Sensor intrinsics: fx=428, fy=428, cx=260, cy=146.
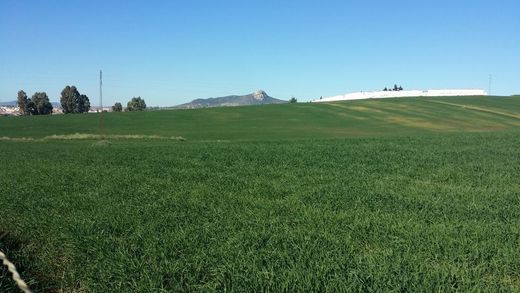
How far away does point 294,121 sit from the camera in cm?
7119

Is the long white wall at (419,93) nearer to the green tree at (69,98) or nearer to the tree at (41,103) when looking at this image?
the green tree at (69,98)

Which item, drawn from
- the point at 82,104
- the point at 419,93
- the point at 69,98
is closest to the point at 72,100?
the point at 69,98

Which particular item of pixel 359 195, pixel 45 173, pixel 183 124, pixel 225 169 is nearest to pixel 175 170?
pixel 225 169

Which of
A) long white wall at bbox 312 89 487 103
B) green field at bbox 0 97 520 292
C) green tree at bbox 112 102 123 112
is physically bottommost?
green field at bbox 0 97 520 292

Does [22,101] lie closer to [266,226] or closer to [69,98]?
[69,98]

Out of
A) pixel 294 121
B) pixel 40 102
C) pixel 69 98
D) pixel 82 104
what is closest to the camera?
pixel 294 121

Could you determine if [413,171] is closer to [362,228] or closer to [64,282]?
[362,228]

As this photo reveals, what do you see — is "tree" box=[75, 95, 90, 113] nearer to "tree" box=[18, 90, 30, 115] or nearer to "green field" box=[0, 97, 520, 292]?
"tree" box=[18, 90, 30, 115]

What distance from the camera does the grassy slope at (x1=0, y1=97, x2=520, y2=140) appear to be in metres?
57.9

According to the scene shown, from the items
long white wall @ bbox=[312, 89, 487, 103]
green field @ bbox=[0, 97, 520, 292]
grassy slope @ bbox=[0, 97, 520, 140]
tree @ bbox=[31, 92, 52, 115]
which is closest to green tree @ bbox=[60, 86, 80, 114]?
tree @ bbox=[31, 92, 52, 115]

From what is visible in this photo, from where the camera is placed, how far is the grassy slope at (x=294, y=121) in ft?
190

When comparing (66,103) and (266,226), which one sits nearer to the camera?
(266,226)

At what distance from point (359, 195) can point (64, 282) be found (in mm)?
7087

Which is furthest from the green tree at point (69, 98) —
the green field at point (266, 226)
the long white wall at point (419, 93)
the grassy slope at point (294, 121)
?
the green field at point (266, 226)
